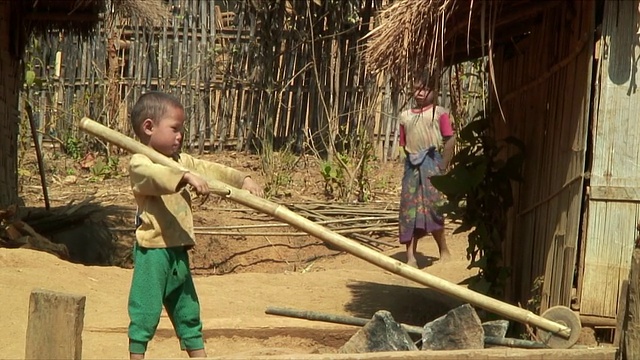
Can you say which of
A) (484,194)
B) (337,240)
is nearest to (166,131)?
(337,240)

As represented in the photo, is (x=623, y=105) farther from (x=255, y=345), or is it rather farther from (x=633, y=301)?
(x=255, y=345)

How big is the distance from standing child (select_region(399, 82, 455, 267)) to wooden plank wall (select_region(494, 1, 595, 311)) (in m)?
2.29

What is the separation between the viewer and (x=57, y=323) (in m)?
3.17

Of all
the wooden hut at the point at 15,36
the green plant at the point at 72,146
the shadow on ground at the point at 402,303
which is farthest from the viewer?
the green plant at the point at 72,146

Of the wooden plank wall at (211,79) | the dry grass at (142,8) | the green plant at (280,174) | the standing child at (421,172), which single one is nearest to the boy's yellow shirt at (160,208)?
the standing child at (421,172)

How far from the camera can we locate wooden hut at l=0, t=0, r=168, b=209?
31.4 ft

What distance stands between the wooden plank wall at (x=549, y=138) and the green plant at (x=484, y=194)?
0.09m

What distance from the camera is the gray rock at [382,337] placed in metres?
4.62

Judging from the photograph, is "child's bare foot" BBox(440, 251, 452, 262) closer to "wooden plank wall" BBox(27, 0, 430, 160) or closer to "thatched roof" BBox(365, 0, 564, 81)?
"thatched roof" BBox(365, 0, 564, 81)

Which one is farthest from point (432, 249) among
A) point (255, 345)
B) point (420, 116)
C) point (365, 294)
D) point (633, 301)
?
point (633, 301)

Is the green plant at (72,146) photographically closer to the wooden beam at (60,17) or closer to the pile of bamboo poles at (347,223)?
the pile of bamboo poles at (347,223)

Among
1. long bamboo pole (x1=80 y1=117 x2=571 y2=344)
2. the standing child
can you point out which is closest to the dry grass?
the standing child

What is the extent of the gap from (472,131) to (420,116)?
8.33 feet

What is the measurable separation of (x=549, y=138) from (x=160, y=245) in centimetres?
239
